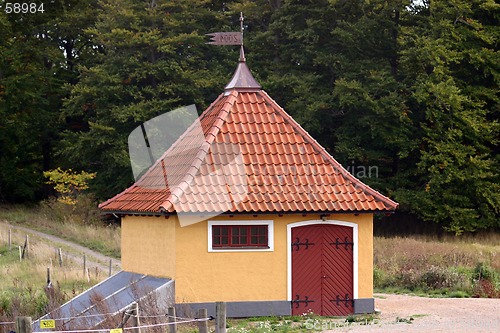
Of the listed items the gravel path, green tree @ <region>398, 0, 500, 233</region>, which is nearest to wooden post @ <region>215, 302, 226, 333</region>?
the gravel path

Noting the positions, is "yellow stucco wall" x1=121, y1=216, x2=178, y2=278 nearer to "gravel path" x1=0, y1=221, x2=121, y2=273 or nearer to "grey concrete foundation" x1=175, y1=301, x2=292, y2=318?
"grey concrete foundation" x1=175, y1=301, x2=292, y2=318

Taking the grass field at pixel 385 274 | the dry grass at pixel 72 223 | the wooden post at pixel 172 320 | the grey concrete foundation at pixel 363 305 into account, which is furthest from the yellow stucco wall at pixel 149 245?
the dry grass at pixel 72 223

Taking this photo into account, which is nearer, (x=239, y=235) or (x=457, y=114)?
(x=239, y=235)

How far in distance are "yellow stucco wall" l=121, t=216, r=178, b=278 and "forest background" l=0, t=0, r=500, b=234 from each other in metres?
21.0

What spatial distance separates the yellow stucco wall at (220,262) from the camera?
19812 millimetres

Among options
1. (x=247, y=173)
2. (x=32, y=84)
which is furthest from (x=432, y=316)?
(x=32, y=84)

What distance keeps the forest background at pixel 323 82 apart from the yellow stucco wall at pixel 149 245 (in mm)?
20981

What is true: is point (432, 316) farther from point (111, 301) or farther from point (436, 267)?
point (111, 301)

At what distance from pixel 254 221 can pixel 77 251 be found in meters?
16.5

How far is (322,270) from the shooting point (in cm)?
2097

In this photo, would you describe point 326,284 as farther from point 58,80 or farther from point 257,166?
point 58,80

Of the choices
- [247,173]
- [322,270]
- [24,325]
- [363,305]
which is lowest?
[363,305]

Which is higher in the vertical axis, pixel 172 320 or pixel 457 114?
pixel 457 114

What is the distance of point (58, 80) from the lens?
169ft
